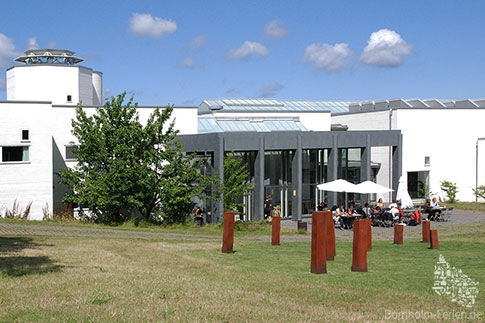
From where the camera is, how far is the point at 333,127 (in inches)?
1781

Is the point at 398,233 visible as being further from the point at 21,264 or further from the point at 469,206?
the point at 469,206

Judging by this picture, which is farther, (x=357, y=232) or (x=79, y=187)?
(x=79, y=187)

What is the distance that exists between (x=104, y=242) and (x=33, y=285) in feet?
25.2

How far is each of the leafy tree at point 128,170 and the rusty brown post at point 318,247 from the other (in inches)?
593

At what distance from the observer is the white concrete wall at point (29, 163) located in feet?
92.8

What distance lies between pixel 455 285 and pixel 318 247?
2.85 metres

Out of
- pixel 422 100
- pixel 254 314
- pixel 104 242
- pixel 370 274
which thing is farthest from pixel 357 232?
pixel 422 100

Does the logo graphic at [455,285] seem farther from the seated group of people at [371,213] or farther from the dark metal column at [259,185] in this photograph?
the dark metal column at [259,185]

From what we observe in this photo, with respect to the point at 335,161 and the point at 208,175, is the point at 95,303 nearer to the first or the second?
the point at 208,175

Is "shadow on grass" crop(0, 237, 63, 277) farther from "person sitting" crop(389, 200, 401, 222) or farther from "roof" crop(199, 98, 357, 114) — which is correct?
"roof" crop(199, 98, 357, 114)

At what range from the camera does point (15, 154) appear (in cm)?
2856

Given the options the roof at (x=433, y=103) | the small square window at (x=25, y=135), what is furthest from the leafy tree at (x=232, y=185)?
the roof at (x=433, y=103)

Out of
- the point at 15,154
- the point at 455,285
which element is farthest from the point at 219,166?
the point at 455,285

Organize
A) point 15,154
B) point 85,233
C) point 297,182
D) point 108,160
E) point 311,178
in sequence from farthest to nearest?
point 311,178, point 297,182, point 15,154, point 108,160, point 85,233
